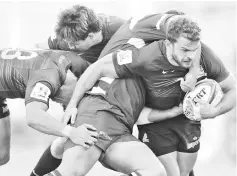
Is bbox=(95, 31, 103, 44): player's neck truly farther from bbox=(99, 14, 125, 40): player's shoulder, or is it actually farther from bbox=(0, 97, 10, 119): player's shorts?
bbox=(0, 97, 10, 119): player's shorts

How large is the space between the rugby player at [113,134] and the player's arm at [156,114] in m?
0.20

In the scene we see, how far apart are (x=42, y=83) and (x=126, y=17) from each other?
3.94 metres

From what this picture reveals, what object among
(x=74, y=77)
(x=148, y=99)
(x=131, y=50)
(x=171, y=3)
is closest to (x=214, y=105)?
(x=148, y=99)

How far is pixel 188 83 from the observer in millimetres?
3537

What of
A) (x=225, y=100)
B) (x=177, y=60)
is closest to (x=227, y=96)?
(x=225, y=100)

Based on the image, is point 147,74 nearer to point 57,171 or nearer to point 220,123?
point 57,171

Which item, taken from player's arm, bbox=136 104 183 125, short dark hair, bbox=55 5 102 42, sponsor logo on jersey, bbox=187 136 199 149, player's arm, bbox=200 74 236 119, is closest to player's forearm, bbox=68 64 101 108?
short dark hair, bbox=55 5 102 42

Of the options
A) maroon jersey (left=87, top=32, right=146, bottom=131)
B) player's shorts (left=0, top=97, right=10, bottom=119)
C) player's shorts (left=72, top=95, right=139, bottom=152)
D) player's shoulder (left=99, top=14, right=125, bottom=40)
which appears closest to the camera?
player's shorts (left=72, top=95, right=139, bottom=152)

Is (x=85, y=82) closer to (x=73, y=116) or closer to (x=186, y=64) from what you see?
(x=73, y=116)

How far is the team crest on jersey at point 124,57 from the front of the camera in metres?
3.46

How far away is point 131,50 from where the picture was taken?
348 cm

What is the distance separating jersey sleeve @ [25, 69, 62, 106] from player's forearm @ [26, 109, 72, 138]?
102 millimetres

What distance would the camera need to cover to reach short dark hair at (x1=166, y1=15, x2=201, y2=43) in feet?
10.8

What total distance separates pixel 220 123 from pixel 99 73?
4.53 m
